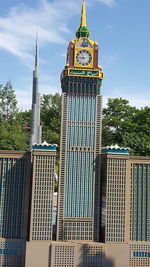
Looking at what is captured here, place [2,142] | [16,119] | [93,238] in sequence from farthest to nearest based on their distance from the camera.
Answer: [16,119]
[2,142]
[93,238]

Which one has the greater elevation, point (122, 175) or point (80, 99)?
point (80, 99)

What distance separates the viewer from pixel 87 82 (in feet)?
94.5

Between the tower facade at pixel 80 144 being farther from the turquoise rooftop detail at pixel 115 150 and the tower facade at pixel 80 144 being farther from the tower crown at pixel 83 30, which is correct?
the turquoise rooftop detail at pixel 115 150

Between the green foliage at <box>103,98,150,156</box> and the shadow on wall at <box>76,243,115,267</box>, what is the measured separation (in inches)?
1049

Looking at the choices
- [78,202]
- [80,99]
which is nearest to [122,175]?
[78,202]

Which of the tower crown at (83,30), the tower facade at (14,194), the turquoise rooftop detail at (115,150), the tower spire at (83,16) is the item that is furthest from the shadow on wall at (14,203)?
the tower spire at (83,16)

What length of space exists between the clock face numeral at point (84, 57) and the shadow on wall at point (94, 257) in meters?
18.3

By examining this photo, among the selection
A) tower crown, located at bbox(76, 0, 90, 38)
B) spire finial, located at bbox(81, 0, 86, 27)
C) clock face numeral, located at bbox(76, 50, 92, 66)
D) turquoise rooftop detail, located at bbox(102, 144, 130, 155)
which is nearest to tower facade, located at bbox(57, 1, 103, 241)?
clock face numeral, located at bbox(76, 50, 92, 66)

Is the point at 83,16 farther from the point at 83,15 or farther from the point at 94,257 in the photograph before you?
the point at 94,257

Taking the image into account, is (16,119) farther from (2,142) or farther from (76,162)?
(76,162)

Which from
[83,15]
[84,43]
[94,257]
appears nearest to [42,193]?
[94,257]

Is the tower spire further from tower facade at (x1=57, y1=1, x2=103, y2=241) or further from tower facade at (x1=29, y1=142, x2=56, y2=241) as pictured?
tower facade at (x1=29, y1=142, x2=56, y2=241)

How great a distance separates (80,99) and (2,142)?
96.5 ft

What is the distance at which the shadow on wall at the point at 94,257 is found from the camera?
2648 centimetres
